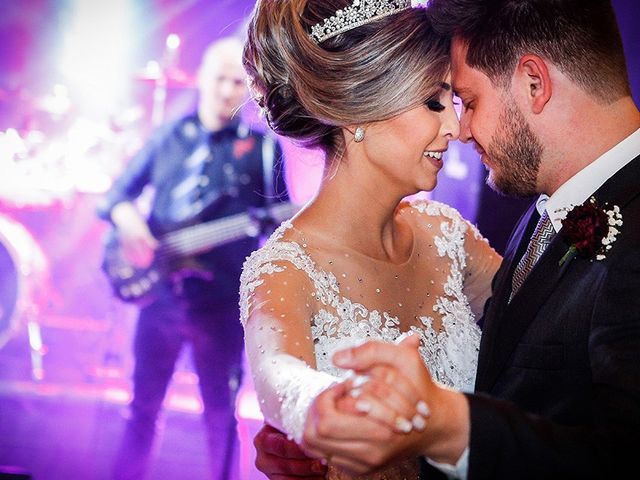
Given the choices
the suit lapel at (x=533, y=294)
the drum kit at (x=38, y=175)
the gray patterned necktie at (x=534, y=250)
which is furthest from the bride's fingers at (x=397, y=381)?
the drum kit at (x=38, y=175)

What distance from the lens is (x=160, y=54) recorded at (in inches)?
239

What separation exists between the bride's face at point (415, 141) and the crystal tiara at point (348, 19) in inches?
13.4

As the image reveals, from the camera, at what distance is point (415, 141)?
2578mm

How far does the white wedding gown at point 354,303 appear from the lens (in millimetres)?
1982

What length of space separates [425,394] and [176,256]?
4369 mm

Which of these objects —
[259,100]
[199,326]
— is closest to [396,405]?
[259,100]

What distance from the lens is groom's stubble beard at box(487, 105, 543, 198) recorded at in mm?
2256

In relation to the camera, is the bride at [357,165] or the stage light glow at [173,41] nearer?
the bride at [357,165]

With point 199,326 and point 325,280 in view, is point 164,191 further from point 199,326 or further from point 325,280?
point 325,280

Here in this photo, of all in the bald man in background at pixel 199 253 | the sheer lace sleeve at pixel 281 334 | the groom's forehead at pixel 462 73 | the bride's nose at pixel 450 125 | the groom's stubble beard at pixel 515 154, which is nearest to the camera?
the sheer lace sleeve at pixel 281 334

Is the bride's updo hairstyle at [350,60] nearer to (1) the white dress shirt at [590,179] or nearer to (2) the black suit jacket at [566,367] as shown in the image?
(1) the white dress shirt at [590,179]

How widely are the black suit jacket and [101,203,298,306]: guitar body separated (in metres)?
3.36

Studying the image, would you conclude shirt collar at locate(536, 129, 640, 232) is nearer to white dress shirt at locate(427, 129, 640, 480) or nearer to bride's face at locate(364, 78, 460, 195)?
white dress shirt at locate(427, 129, 640, 480)

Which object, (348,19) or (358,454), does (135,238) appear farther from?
(358,454)
